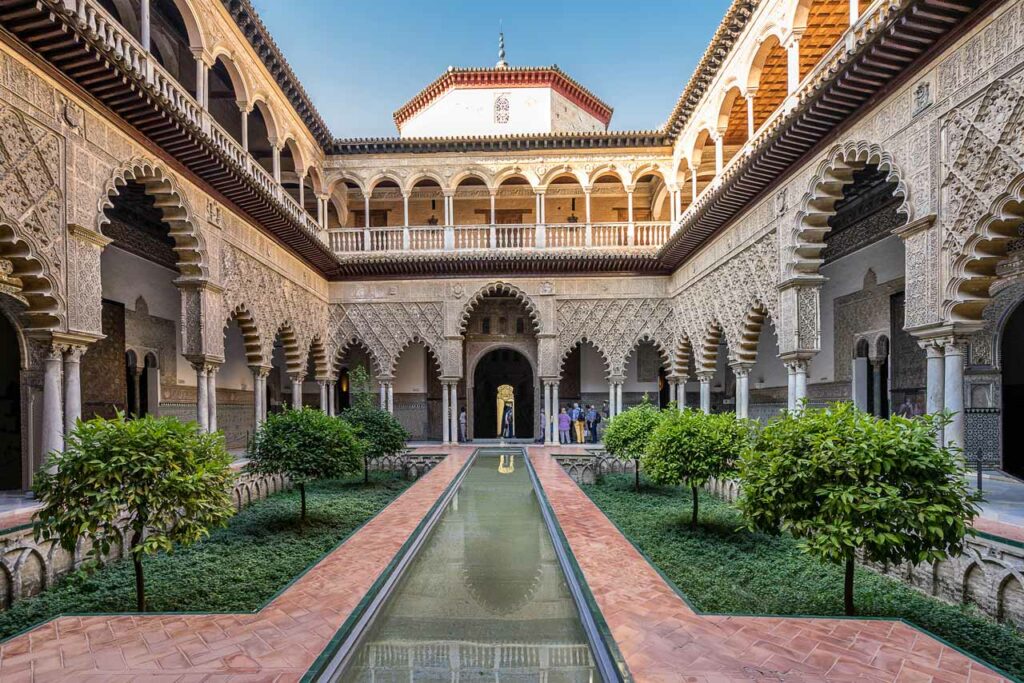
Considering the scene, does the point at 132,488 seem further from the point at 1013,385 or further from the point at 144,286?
the point at 1013,385

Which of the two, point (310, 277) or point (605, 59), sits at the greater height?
point (605, 59)

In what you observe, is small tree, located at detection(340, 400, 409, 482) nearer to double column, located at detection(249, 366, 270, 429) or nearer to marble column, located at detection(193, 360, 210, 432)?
marble column, located at detection(193, 360, 210, 432)

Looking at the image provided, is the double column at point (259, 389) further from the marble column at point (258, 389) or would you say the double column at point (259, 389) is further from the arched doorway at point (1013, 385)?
the arched doorway at point (1013, 385)

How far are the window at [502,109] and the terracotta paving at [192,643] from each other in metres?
16.4

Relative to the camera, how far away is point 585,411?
688 inches

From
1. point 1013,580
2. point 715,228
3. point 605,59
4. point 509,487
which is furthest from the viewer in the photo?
point 605,59

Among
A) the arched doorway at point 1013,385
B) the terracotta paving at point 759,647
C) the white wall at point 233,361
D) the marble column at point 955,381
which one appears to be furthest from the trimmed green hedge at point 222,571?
the arched doorway at point 1013,385

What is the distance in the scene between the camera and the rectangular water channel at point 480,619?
10.8 ft

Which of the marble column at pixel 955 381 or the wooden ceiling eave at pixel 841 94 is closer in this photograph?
the wooden ceiling eave at pixel 841 94

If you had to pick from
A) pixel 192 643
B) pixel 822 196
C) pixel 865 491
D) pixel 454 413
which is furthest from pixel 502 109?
pixel 192 643

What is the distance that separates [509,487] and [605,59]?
33.8 metres

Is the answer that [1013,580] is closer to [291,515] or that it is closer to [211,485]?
[211,485]

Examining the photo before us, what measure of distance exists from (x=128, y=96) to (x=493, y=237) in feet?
31.7

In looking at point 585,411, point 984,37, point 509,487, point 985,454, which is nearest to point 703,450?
point 509,487
